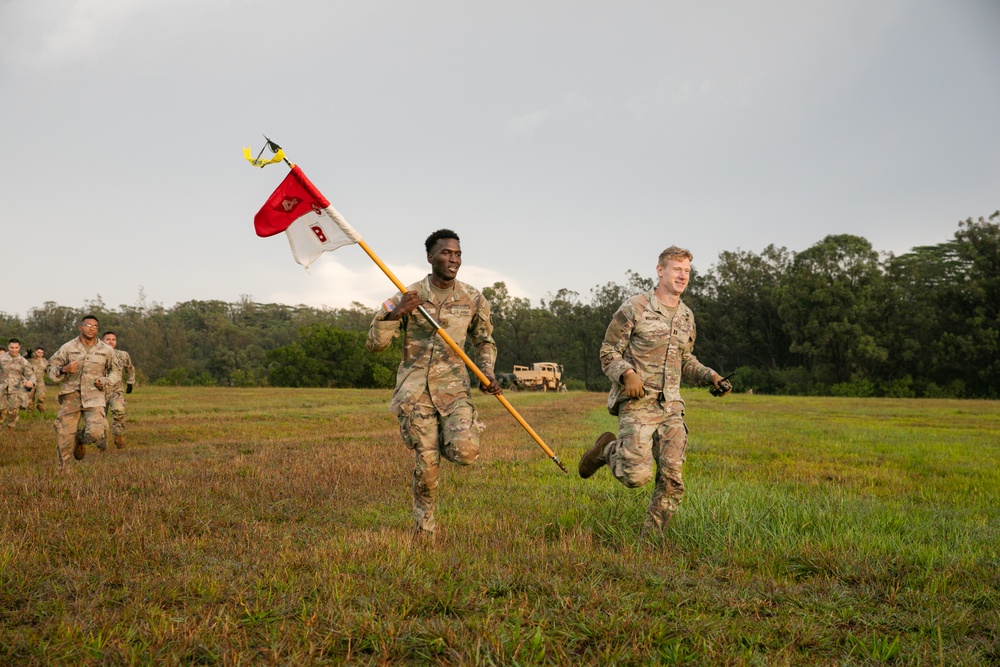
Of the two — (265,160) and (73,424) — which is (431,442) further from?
(73,424)

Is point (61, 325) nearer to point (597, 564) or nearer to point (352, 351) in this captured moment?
point (352, 351)

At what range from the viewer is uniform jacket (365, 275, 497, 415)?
6012mm

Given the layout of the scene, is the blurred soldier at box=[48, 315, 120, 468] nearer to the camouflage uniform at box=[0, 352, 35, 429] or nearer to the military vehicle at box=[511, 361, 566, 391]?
the camouflage uniform at box=[0, 352, 35, 429]

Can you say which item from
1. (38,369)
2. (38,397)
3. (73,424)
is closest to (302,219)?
(73,424)

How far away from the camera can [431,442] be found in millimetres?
6031

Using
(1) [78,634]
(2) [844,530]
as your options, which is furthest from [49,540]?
(2) [844,530]

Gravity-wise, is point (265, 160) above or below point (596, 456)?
above

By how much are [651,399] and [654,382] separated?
150 millimetres

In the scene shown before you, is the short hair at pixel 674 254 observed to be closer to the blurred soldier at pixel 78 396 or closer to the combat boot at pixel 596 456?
the combat boot at pixel 596 456

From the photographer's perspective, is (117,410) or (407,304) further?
(117,410)

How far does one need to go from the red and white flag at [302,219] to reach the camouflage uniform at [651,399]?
273cm

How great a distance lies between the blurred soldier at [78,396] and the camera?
10.5 meters

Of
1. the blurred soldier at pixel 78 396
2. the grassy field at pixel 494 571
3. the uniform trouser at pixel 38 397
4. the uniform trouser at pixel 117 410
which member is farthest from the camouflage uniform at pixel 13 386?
the grassy field at pixel 494 571

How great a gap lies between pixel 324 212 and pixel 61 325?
108714 mm
